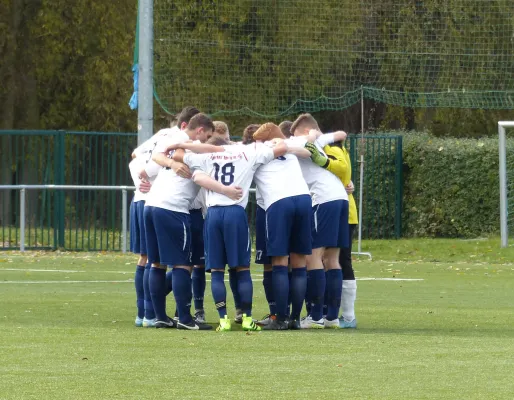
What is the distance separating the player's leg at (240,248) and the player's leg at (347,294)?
37.4 inches

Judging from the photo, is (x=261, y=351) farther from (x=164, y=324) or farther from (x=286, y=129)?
(x=286, y=129)

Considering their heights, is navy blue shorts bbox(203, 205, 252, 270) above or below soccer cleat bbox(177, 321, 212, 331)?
above

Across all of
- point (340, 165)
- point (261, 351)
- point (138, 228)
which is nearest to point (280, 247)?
point (340, 165)

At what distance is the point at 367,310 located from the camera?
511 inches

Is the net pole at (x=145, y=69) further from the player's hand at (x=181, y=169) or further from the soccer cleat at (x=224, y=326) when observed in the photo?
the soccer cleat at (x=224, y=326)

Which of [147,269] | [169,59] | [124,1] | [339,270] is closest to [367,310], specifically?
[339,270]

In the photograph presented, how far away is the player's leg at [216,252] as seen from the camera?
35.5ft

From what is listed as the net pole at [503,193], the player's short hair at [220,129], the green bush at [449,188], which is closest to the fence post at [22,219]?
the green bush at [449,188]

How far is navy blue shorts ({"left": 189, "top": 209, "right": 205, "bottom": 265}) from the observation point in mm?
11430

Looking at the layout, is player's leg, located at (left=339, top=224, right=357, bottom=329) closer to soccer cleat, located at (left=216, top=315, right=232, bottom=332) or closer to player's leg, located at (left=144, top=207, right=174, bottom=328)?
soccer cleat, located at (left=216, top=315, right=232, bottom=332)

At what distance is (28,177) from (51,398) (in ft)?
60.7

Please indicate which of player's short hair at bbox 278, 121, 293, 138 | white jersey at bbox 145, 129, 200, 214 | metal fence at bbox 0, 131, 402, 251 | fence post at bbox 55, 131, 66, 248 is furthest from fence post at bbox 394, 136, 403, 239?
white jersey at bbox 145, 129, 200, 214

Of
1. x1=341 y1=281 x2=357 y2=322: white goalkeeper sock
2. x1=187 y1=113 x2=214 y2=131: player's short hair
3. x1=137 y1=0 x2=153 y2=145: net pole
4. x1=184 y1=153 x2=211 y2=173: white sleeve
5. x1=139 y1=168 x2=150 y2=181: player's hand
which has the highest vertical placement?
x1=137 y1=0 x2=153 y2=145: net pole

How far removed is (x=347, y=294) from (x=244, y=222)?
49.6 inches
